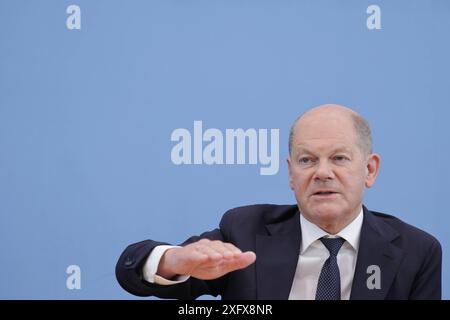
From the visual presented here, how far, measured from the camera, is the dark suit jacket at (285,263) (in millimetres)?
1499

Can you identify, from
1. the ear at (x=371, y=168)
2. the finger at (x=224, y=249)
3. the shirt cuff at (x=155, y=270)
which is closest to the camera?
the finger at (x=224, y=249)

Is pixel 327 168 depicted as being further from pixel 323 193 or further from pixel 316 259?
pixel 316 259

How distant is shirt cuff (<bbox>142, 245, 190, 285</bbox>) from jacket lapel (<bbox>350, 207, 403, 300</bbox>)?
423 mm

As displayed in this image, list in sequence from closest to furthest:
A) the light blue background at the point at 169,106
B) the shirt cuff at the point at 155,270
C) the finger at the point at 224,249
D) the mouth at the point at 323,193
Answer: the finger at the point at 224,249
the shirt cuff at the point at 155,270
the mouth at the point at 323,193
the light blue background at the point at 169,106

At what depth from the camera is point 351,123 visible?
1598 millimetres

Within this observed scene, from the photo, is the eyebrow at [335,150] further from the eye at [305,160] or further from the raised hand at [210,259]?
the raised hand at [210,259]

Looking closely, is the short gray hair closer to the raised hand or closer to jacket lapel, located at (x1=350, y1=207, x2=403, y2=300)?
jacket lapel, located at (x1=350, y1=207, x2=403, y2=300)

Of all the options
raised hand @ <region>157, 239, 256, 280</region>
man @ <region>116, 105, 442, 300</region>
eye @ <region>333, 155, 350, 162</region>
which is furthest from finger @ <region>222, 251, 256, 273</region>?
eye @ <region>333, 155, 350, 162</region>

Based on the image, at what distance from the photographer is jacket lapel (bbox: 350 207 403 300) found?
1485mm

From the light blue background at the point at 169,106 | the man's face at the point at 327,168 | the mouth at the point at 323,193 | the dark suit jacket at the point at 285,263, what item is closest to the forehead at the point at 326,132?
the man's face at the point at 327,168

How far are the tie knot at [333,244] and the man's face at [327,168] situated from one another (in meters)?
0.03

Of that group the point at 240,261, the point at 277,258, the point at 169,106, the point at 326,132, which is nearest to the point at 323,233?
the point at 277,258
